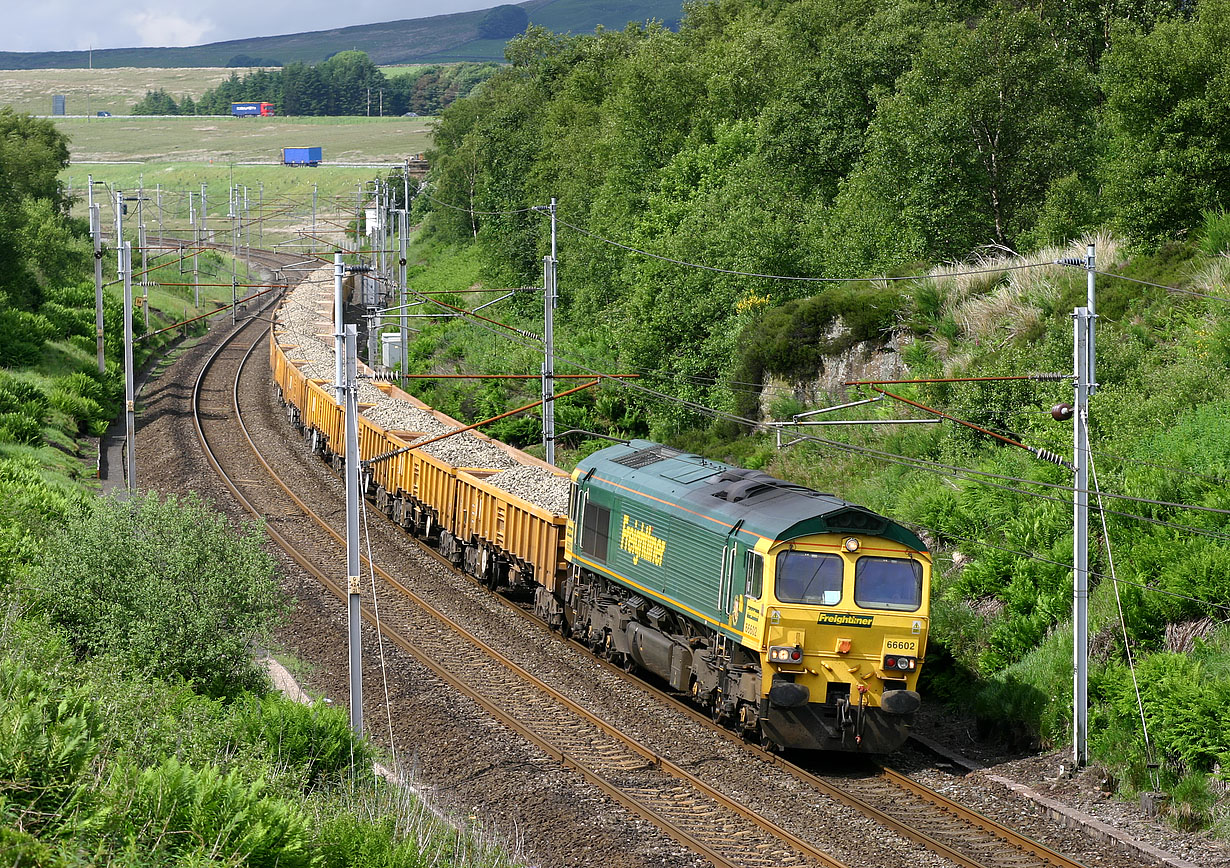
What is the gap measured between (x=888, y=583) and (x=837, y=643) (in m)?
1.12

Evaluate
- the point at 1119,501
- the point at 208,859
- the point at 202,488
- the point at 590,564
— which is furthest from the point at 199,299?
the point at 208,859

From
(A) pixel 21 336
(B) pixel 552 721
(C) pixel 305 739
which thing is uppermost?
(A) pixel 21 336

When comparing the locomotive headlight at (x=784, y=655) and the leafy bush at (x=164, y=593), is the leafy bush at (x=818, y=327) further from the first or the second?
the leafy bush at (x=164, y=593)

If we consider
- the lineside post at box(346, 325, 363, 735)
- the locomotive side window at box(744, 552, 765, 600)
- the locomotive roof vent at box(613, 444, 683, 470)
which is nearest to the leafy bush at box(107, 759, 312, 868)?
the lineside post at box(346, 325, 363, 735)

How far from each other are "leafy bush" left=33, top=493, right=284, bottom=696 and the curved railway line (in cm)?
398

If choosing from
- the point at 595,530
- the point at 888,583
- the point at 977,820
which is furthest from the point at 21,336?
the point at 977,820

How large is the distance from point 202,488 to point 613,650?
59.9 feet

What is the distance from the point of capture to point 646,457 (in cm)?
2223

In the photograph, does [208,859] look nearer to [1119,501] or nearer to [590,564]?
[590,564]

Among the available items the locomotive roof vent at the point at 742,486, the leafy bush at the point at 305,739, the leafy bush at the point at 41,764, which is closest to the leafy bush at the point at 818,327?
the locomotive roof vent at the point at 742,486

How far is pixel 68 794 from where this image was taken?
10.2m

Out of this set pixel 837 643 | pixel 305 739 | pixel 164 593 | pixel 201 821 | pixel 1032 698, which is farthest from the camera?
pixel 1032 698

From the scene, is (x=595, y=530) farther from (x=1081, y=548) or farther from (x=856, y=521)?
(x=1081, y=548)

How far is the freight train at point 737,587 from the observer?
16656mm
